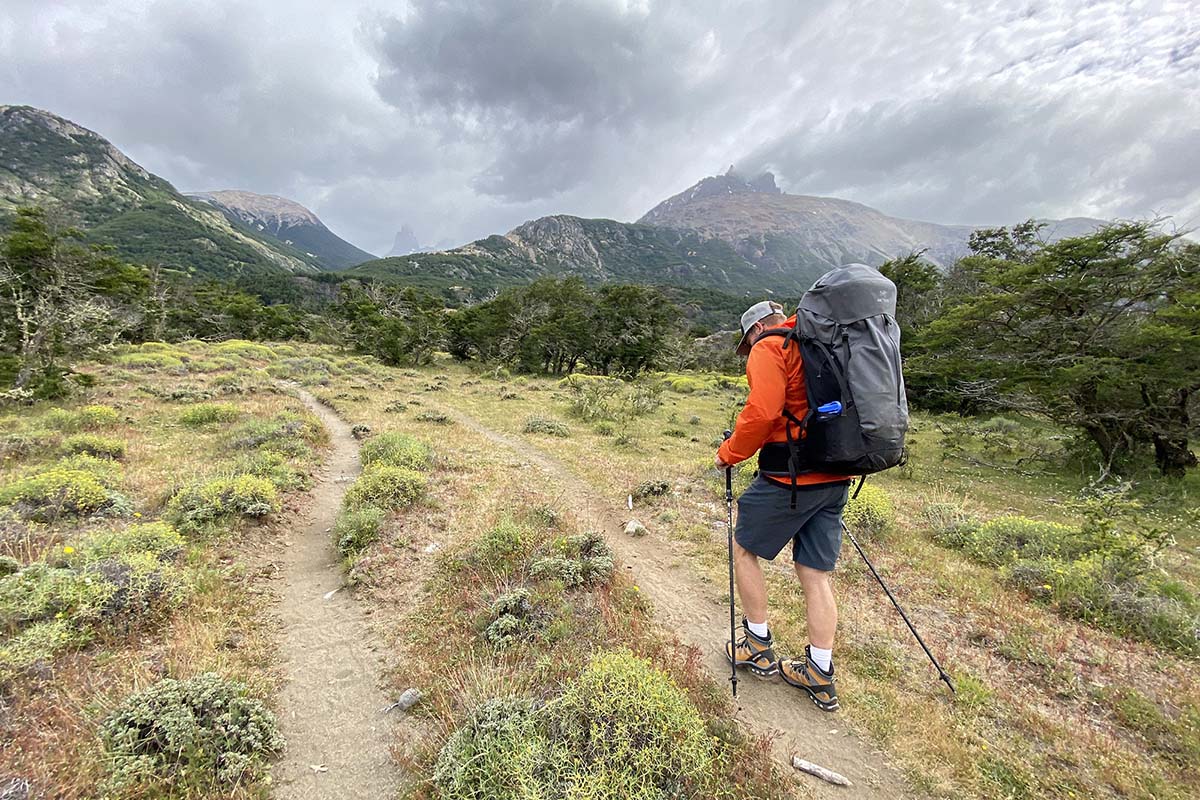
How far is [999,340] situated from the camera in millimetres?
14070

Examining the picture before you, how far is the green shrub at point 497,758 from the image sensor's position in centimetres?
266

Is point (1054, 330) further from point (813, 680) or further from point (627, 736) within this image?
point (627, 736)

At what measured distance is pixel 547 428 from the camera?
16.1 meters

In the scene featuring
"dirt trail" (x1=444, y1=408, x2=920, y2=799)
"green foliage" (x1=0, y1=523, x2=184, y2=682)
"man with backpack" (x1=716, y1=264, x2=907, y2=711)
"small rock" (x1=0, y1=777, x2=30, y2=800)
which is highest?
"man with backpack" (x1=716, y1=264, x2=907, y2=711)

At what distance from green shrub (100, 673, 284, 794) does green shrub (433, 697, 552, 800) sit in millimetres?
1403

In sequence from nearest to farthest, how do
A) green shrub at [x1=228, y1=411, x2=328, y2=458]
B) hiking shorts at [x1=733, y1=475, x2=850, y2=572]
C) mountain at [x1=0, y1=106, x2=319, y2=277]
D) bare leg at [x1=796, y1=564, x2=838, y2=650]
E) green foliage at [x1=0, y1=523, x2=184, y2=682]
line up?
hiking shorts at [x1=733, y1=475, x2=850, y2=572]
bare leg at [x1=796, y1=564, x2=838, y2=650]
green foliage at [x1=0, y1=523, x2=184, y2=682]
green shrub at [x1=228, y1=411, x2=328, y2=458]
mountain at [x1=0, y1=106, x2=319, y2=277]

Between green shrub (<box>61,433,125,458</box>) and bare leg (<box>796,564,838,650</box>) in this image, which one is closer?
bare leg (<box>796,564,838,650</box>)

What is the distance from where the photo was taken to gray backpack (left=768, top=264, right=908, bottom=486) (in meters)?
3.00

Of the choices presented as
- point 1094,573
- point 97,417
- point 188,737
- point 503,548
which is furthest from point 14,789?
point 97,417

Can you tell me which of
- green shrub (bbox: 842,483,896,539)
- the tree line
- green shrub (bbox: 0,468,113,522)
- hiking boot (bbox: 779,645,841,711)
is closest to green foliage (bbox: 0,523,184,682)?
green shrub (bbox: 0,468,113,522)

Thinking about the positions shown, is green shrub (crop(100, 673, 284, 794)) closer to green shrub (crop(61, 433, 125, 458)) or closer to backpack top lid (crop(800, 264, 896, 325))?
backpack top lid (crop(800, 264, 896, 325))

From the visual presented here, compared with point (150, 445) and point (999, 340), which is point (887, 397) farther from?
point (999, 340)

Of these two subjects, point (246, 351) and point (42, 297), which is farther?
point (246, 351)

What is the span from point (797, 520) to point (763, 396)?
42.5 inches
